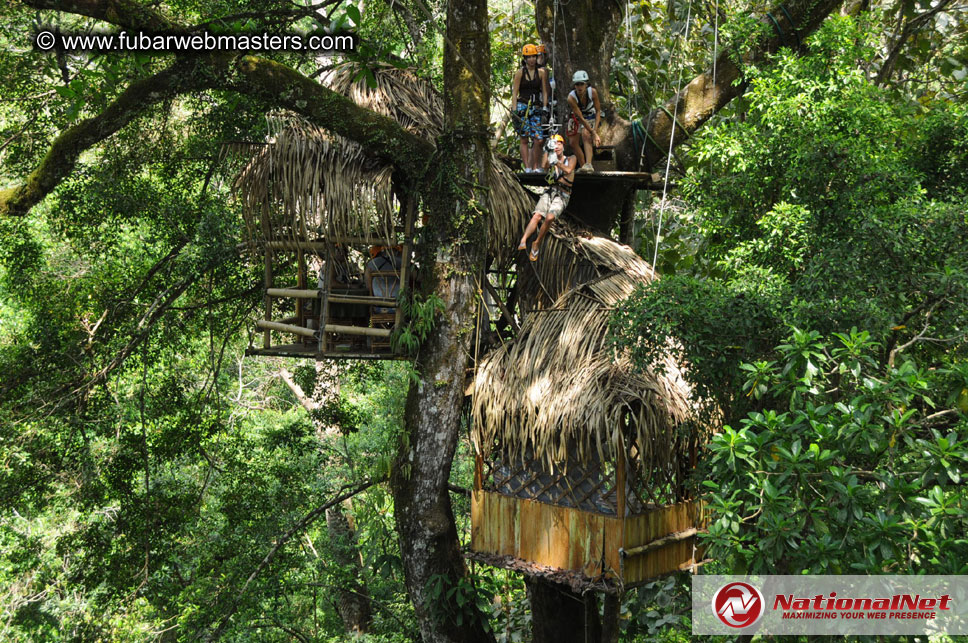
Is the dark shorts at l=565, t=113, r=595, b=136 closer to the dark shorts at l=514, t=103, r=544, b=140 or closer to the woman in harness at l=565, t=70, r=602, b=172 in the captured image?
the woman in harness at l=565, t=70, r=602, b=172

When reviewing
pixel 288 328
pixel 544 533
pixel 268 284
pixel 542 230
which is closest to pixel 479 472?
pixel 544 533

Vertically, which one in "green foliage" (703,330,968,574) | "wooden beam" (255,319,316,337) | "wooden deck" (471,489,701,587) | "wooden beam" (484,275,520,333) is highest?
"wooden beam" (484,275,520,333)

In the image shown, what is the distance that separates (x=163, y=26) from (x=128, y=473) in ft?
11.6

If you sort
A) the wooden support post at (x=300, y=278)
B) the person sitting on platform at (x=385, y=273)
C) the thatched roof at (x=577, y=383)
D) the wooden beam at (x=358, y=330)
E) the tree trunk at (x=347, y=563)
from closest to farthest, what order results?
the thatched roof at (x=577, y=383)
the wooden beam at (x=358, y=330)
the person sitting on platform at (x=385, y=273)
the wooden support post at (x=300, y=278)
the tree trunk at (x=347, y=563)

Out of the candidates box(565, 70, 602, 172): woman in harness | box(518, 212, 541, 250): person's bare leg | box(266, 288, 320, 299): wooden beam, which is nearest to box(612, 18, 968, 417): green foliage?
box(518, 212, 541, 250): person's bare leg

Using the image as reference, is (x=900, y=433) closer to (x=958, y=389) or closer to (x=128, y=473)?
(x=958, y=389)

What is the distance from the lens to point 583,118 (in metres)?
5.66

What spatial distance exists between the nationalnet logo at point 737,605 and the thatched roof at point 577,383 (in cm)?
91

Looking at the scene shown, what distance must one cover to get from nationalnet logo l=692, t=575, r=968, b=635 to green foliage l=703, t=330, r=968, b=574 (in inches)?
4.2

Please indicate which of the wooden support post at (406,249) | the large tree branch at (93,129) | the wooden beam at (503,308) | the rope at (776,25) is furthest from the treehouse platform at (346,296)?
the rope at (776,25)

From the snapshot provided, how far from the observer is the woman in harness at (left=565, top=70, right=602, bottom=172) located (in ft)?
18.6

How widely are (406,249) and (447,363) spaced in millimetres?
785

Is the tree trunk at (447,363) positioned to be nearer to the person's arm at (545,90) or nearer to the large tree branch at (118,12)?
the person's arm at (545,90)

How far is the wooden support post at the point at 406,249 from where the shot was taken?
16.6ft
